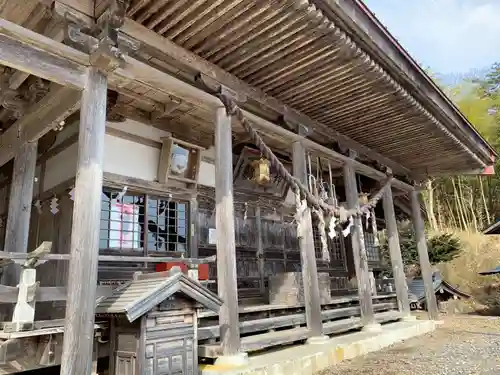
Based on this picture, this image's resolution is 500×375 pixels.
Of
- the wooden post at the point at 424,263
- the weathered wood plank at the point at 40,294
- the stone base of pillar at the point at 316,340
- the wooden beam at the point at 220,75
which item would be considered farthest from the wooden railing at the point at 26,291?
the wooden post at the point at 424,263

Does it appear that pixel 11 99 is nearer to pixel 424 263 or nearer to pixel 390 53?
pixel 390 53

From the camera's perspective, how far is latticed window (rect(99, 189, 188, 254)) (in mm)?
6684

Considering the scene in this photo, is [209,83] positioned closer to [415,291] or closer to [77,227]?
[77,227]

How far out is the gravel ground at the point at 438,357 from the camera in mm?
5410

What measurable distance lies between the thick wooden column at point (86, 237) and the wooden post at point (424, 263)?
919 centimetres

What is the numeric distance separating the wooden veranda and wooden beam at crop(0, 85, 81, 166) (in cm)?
3

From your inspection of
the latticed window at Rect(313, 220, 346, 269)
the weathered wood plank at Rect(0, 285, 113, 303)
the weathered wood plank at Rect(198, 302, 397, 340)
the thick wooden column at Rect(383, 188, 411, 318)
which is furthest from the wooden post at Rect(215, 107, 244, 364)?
the latticed window at Rect(313, 220, 346, 269)

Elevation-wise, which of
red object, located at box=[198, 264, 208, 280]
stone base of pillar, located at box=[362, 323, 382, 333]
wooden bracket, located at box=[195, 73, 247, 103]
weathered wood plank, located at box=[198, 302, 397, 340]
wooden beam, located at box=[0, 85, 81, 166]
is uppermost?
wooden bracket, located at box=[195, 73, 247, 103]

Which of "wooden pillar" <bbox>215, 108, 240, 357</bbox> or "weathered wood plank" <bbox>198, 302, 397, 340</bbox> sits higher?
"wooden pillar" <bbox>215, 108, 240, 357</bbox>

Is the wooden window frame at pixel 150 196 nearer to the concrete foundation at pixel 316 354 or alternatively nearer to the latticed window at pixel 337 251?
the concrete foundation at pixel 316 354

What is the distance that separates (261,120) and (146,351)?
3.94 meters

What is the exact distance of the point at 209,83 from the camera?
5535 millimetres

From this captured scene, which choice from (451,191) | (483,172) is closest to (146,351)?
(483,172)

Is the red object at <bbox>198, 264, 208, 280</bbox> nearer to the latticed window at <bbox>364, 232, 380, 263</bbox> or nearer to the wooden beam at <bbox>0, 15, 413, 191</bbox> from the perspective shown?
the wooden beam at <bbox>0, 15, 413, 191</bbox>
